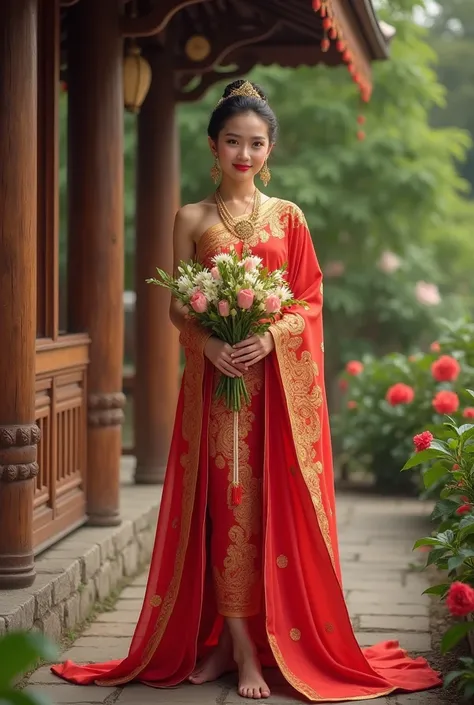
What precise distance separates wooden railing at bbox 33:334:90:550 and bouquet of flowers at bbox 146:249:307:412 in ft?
4.24

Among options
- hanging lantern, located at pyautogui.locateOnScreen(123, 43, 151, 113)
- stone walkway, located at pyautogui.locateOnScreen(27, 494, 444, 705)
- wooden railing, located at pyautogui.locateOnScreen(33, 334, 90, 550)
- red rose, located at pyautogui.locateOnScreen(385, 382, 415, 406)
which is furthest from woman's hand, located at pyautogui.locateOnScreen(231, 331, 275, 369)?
red rose, located at pyautogui.locateOnScreen(385, 382, 415, 406)

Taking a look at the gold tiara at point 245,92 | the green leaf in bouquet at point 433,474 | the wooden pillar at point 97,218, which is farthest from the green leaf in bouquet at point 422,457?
the wooden pillar at point 97,218

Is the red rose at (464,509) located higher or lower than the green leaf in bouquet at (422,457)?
lower

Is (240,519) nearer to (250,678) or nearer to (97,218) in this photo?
(250,678)

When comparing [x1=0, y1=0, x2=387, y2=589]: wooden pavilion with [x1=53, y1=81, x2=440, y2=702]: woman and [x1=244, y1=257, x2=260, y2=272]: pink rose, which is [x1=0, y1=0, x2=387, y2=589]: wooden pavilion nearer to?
[x1=53, y1=81, x2=440, y2=702]: woman

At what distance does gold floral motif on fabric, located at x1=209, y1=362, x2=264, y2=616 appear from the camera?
4.18 meters

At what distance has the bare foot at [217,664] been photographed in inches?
167

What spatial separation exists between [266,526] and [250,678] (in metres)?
0.50

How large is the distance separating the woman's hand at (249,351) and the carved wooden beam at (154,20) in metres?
2.31

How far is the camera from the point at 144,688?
13.7ft

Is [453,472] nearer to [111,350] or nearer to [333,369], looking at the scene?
[111,350]

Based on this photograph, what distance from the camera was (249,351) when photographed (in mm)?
4059

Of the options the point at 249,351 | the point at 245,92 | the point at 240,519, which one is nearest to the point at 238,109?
the point at 245,92

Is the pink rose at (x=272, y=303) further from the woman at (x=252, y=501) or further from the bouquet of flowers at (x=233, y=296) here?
the woman at (x=252, y=501)
